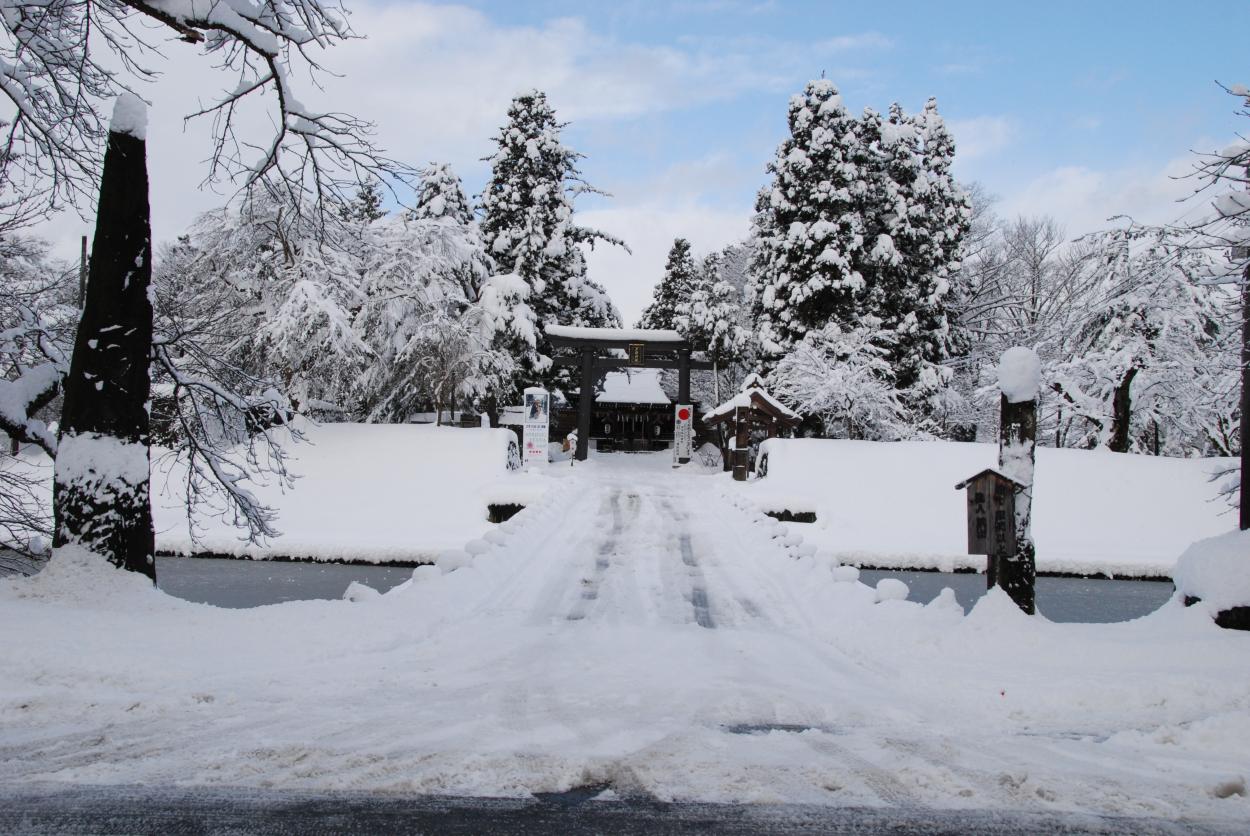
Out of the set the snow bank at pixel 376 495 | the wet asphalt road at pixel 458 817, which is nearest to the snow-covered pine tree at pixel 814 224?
the snow bank at pixel 376 495

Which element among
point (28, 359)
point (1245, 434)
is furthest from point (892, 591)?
point (28, 359)

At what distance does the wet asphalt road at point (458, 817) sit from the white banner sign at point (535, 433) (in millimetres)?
20217

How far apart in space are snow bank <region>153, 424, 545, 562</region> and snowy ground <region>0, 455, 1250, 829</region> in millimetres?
7853

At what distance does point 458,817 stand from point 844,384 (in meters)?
21.2

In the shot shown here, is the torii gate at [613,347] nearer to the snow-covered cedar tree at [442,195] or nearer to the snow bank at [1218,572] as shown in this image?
the snow-covered cedar tree at [442,195]

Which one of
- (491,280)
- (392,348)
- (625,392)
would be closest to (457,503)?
(392,348)

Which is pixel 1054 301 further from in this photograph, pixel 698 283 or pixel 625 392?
pixel 625 392

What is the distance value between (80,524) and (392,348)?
17178 millimetres

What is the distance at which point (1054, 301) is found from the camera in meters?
29.6

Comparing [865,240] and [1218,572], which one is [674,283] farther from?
[1218,572]

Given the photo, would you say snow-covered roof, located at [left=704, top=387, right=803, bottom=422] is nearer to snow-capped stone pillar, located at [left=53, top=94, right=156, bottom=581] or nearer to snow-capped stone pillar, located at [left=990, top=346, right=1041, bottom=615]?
snow-capped stone pillar, located at [left=990, top=346, right=1041, bottom=615]

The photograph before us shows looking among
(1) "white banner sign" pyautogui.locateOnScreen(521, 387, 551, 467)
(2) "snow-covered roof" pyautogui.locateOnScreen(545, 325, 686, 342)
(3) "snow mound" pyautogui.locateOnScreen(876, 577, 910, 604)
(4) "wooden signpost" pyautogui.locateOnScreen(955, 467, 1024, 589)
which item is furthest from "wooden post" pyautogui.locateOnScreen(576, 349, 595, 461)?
(4) "wooden signpost" pyautogui.locateOnScreen(955, 467, 1024, 589)

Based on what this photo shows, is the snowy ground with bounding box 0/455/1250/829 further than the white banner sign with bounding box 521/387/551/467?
No

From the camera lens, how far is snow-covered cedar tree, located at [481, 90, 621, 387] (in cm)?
2859
